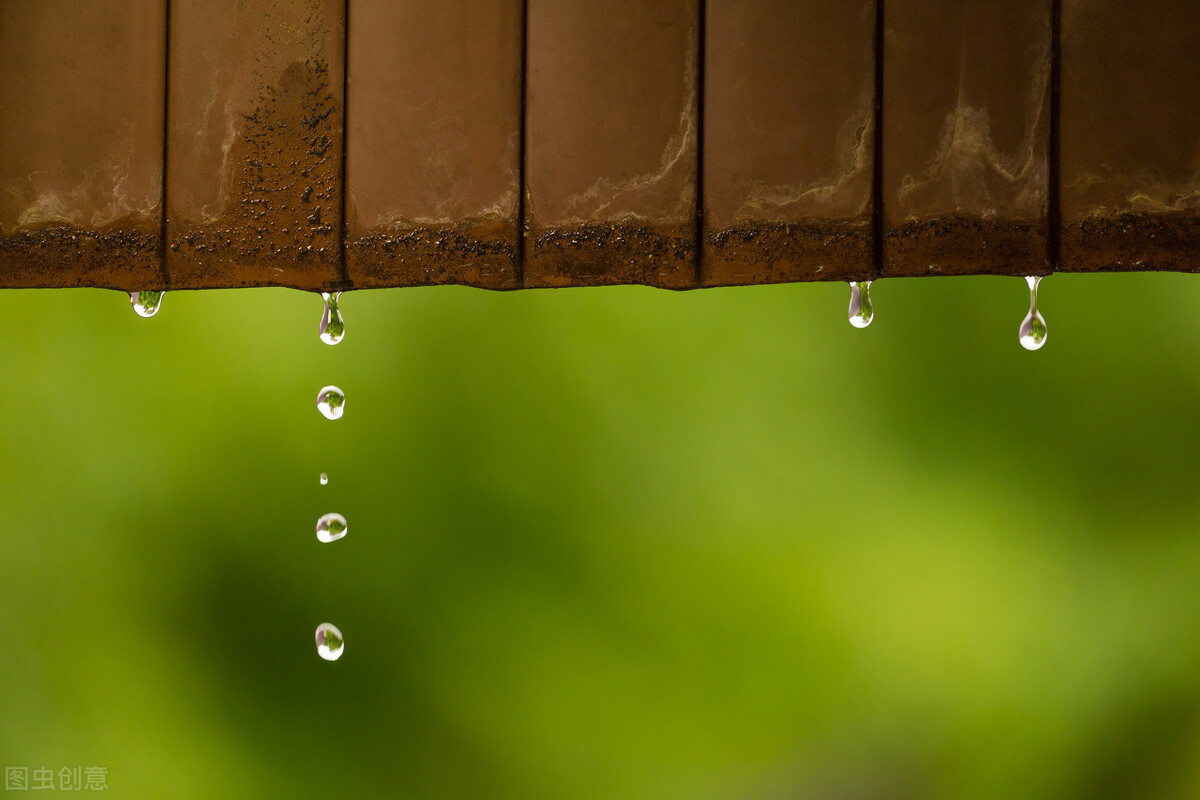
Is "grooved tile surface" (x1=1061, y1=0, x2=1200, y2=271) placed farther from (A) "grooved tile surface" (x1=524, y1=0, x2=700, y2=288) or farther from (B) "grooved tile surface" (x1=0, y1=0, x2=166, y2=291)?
(B) "grooved tile surface" (x1=0, y1=0, x2=166, y2=291)

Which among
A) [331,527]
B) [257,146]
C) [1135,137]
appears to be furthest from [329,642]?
[1135,137]

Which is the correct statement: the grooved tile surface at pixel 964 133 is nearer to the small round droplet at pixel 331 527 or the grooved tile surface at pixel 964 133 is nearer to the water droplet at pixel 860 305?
the water droplet at pixel 860 305

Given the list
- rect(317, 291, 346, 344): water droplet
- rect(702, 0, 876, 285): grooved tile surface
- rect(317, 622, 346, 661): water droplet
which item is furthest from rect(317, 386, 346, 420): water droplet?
rect(317, 622, 346, 661): water droplet

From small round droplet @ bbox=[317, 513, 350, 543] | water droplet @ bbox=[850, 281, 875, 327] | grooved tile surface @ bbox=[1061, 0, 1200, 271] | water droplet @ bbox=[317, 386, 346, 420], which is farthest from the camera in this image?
small round droplet @ bbox=[317, 513, 350, 543]

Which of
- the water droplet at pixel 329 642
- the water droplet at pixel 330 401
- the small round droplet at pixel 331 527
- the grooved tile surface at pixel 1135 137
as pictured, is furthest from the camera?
the water droplet at pixel 329 642

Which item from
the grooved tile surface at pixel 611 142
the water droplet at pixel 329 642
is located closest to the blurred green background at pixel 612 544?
the water droplet at pixel 329 642

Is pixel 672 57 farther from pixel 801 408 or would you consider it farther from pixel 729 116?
pixel 801 408
